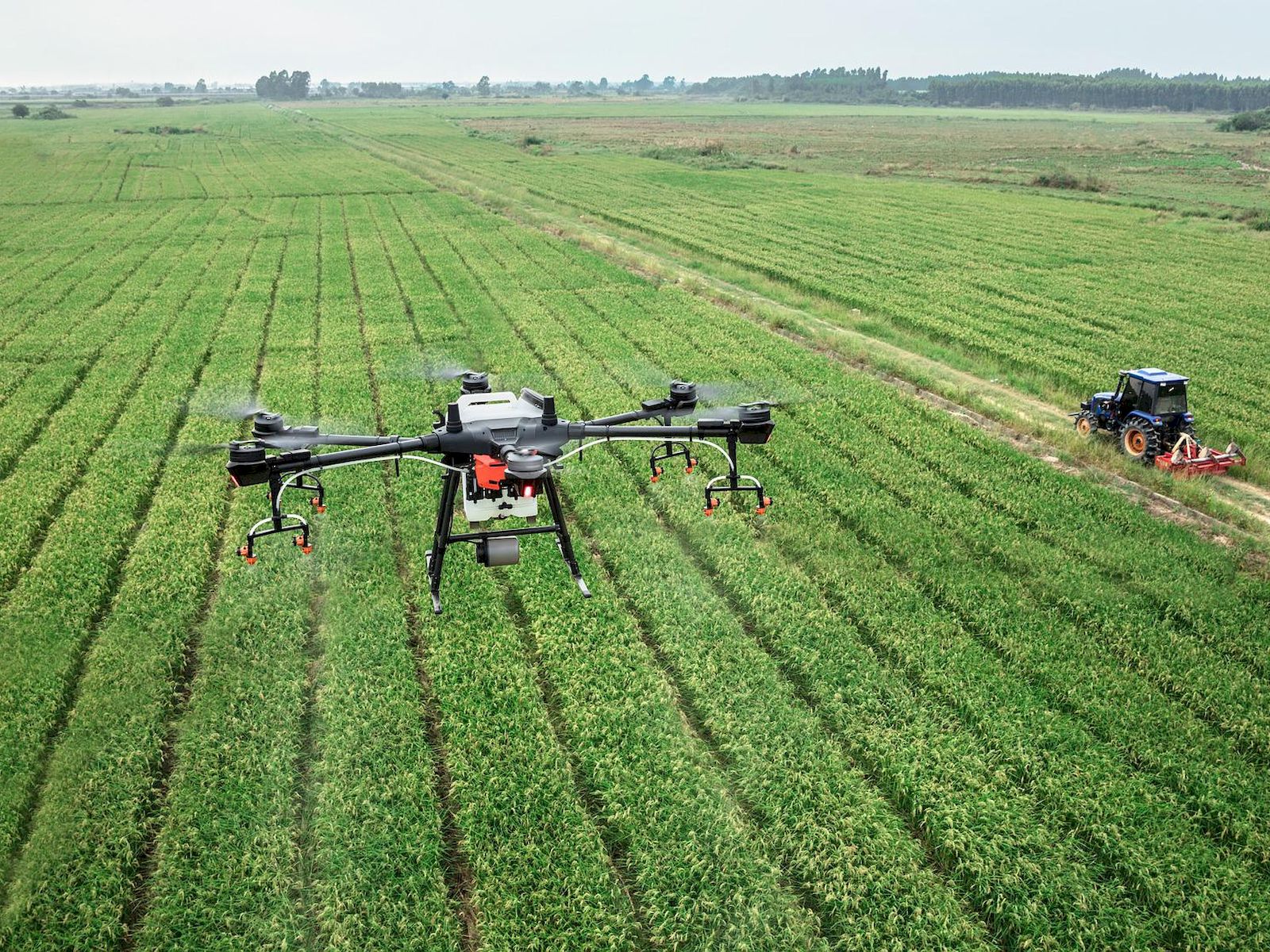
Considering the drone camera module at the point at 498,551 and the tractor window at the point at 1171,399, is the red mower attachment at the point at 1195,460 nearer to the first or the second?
the tractor window at the point at 1171,399

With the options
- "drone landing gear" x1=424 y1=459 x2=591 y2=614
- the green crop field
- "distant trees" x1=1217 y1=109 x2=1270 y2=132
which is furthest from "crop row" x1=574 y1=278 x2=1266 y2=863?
"distant trees" x1=1217 y1=109 x2=1270 y2=132

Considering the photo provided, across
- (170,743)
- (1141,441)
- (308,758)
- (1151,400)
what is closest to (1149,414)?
(1151,400)

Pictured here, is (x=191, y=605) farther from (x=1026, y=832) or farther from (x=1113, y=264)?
(x=1113, y=264)

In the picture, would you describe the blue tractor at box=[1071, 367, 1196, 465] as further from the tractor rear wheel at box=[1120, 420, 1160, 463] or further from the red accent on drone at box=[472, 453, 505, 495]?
the red accent on drone at box=[472, 453, 505, 495]

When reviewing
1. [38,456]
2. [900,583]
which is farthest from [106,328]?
[900,583]

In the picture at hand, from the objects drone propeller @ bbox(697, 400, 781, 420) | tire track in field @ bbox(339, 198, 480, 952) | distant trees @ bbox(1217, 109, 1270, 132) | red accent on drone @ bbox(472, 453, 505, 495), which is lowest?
tire track in field @ bbox(339, 198, 480, 952)

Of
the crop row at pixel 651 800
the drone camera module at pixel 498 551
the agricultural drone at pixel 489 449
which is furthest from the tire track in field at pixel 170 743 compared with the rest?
the drone camera module at pixel 498 551
